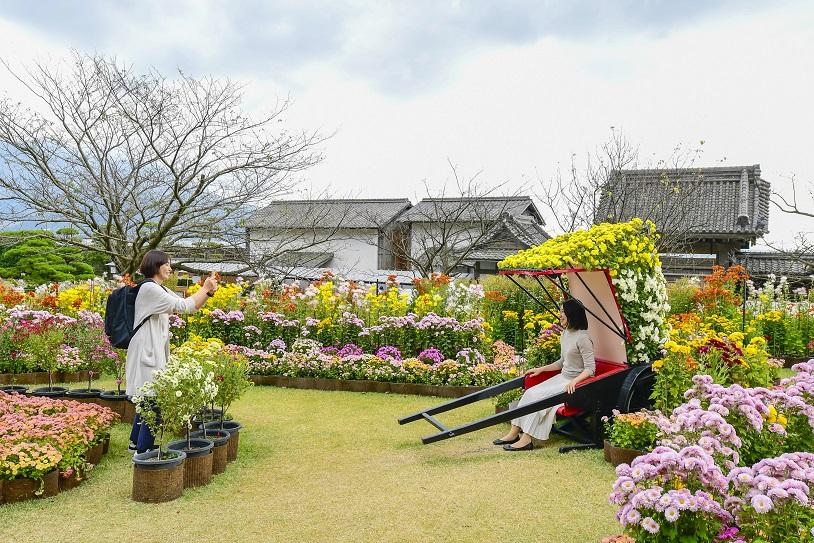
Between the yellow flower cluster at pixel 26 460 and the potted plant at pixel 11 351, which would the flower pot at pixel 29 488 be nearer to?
the yellow flower cluster at pixel 26 460

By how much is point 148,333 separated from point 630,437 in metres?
3.79

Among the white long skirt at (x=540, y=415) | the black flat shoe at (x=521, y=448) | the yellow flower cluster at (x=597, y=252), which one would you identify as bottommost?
the black flat shoe at (x=521, y=448)

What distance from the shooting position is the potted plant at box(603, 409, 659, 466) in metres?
4.94

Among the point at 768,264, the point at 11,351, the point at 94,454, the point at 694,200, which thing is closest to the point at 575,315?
the point at 94,454

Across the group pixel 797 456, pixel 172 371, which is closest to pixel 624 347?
pixel 797 456

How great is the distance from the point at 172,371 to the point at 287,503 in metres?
1.18

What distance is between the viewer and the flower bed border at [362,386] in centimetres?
815

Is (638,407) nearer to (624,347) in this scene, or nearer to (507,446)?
(624,347)

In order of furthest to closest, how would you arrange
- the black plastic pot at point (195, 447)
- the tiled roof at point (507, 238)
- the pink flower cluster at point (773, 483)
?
the tiled roof at point (507, 238) → the black plastic pot at point (195, 447) → the pink flower cluster at point (773, 483)

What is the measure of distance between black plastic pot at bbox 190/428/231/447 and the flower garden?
6.8 inches

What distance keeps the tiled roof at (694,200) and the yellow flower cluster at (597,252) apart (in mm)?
8573

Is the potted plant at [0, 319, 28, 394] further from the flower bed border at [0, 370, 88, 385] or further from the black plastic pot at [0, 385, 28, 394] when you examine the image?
the black plastic pot at [0, 385, 28, 394]

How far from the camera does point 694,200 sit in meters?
18.6

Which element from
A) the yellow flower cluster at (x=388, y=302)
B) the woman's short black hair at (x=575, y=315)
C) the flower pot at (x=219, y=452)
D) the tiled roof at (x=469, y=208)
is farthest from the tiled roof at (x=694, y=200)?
the flower pot at (x=219, y=452)
